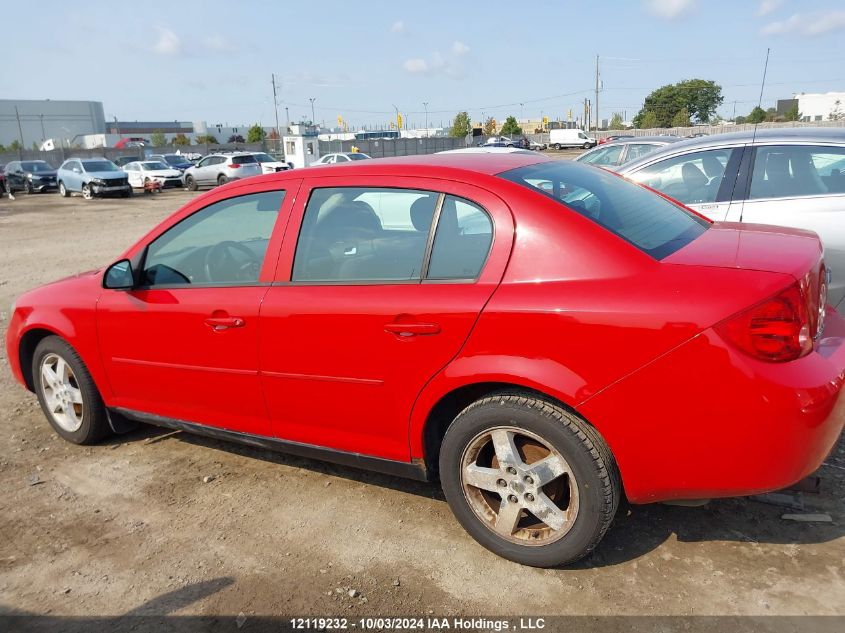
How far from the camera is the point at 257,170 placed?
95.4 feet

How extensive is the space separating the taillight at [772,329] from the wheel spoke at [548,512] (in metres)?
0.98

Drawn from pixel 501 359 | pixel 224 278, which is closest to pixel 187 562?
pixel 224 278

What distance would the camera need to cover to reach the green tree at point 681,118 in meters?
71.2

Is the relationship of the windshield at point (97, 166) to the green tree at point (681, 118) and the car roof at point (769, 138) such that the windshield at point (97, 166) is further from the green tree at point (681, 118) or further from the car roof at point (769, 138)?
the green tree at point (681, 118)

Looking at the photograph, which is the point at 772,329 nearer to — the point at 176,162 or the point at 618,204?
the point at 618,204

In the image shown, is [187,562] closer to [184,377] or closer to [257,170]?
[184,377]

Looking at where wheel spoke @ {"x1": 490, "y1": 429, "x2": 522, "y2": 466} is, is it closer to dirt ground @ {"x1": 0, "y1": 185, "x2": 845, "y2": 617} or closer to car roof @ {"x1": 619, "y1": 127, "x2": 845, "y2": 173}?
dirt ground @ {"x1": 0, "y1": 185, "x2": 845, "y2": 617}

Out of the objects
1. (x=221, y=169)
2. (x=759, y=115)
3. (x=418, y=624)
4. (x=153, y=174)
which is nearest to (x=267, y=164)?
(x=221, y=169)

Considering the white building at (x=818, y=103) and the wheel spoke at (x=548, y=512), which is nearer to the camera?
the wheel spoke at (x=548, y=512)

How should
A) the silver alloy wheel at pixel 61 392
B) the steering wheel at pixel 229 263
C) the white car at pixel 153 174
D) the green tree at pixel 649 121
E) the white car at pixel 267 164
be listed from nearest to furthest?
the steering wheel at pixel 229 263
the silver alloy wheel at pixel 61 392
the white car at pixel 267 164
the white car at pixel 153 174
the green tree at pixel 649 121

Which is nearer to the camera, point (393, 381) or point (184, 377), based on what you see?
point (393, 381)

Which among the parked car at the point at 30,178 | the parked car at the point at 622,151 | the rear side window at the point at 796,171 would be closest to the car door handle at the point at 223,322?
the rear side window at the point at 796,171

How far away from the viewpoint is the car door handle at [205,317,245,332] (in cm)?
333

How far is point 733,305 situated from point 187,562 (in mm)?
2591
